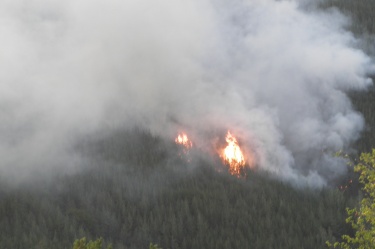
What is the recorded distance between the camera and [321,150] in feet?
380

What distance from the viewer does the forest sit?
81625 mm

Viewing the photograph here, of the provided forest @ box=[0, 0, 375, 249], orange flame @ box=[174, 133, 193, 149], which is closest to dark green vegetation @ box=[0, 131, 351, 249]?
forest @ box=[0, 0, 375, 249]

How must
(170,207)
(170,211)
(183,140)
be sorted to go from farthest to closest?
(183,140) → (170,207) → (170,211)

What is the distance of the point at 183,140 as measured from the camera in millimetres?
137000

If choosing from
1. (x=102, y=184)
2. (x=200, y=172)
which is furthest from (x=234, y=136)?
(x=102, y=184)

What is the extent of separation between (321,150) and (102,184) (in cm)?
4762

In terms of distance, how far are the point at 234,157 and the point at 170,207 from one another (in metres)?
29.5

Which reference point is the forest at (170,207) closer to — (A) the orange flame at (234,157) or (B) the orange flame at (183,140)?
(A) the orange flame at (234,157)

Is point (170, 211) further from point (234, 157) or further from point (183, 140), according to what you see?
point (183, 140)

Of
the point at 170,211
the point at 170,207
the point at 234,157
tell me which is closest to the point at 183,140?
the point at 234,157

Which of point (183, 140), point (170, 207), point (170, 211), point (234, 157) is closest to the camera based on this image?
point (170, 211)

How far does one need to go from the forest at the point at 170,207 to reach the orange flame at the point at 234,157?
241 centimetres

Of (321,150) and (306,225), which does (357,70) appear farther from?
(306,225)

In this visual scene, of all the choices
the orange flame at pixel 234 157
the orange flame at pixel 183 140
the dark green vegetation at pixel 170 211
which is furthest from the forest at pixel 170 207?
the orange flame at pixel 183 140
